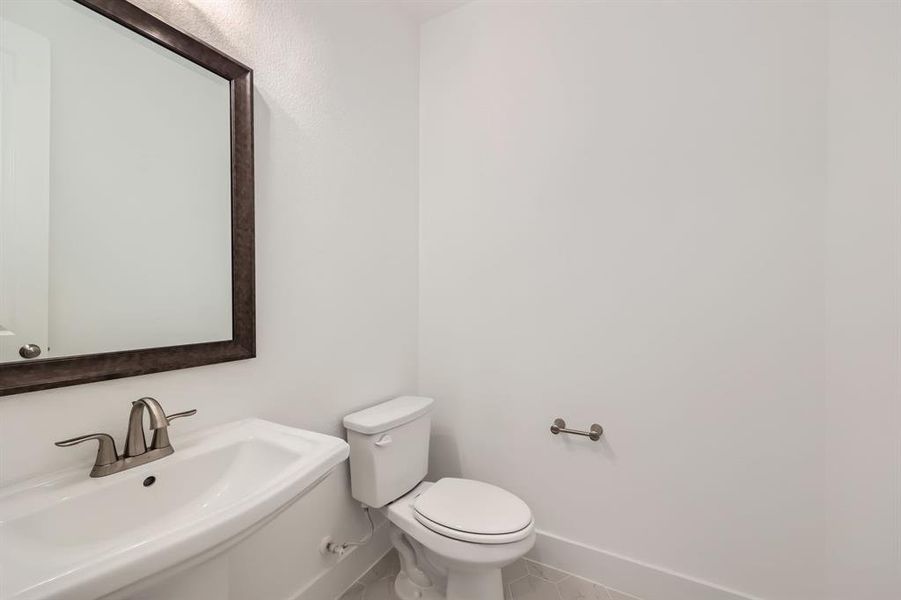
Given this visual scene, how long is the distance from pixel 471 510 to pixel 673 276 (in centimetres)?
113

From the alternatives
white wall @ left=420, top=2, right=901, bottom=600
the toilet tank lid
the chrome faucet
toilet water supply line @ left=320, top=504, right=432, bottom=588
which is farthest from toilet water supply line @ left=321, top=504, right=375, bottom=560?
the chrome faucet

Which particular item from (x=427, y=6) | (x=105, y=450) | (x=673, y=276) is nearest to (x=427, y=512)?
(x=105, y=450)

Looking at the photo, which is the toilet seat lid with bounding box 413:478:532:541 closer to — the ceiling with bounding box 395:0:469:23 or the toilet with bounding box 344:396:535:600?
the toilet with bounding box 344:396:535:600

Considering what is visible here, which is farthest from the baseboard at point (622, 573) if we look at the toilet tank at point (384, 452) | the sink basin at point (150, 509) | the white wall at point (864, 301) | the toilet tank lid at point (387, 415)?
the sink basin at point (150, 509)

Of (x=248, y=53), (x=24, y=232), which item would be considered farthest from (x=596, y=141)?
(x=24, y=232)

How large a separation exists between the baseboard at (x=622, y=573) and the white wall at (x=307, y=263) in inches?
32.5

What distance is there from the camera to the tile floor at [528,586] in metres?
1.47

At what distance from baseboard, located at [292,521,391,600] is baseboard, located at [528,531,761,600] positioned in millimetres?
668

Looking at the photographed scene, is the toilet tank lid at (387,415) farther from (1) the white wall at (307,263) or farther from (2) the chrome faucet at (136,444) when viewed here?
(2) the chrome faucet at (136,444)

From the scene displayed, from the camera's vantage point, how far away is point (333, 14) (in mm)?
1453

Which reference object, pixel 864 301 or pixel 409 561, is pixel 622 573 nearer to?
pixel 409 561

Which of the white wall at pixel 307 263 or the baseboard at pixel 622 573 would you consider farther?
the baseboard at pixel 622 573

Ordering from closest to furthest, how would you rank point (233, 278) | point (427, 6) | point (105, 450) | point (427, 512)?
1. point (105, 450)
2. point (233, 278)
3. point (427, 512)
4. point (427, 6)

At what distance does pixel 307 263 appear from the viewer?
1368mm
